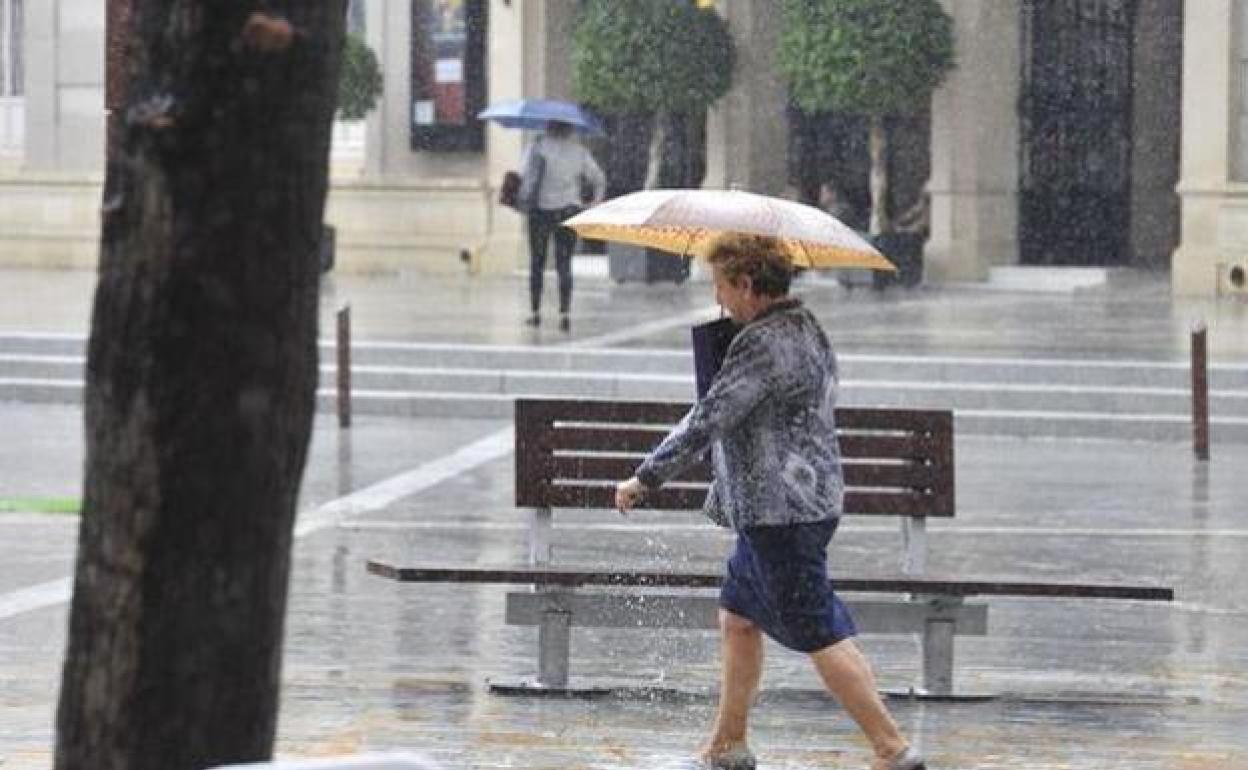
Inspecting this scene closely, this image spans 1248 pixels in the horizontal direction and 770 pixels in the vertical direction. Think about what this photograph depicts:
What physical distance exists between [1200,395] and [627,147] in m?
16.7

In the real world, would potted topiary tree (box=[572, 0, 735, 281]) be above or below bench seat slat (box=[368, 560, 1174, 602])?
above

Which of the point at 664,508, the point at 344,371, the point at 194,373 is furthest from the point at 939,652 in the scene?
the point at 344,371

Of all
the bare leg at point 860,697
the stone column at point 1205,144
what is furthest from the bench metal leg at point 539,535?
the stone column at point 1205,144

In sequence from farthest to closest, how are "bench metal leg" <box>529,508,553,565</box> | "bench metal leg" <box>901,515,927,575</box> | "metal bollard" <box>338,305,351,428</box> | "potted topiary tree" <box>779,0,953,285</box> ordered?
"potted topiary tree" <box>779,0,953,285</box>
"metal bollard" <box>338,305,351,428</box>
"bench metal leg" <box>529,508,553,565</box>
"bench metal leg" <box>901,515,927,575</box>

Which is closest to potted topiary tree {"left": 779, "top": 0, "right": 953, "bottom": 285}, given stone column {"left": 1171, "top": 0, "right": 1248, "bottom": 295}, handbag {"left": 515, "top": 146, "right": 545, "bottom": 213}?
stone column {"left": 1171, "top": 0, "right": 1248, "bottom": 295}

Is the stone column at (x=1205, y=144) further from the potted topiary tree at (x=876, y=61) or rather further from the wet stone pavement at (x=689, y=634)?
the wet stone pavement at (x=689, y=634)

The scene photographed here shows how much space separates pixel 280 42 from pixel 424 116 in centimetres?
3030

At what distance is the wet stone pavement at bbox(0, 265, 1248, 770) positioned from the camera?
9.65m

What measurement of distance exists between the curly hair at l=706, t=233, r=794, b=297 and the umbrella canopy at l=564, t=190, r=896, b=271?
166mm

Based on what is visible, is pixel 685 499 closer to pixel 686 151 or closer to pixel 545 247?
pixel 545 247

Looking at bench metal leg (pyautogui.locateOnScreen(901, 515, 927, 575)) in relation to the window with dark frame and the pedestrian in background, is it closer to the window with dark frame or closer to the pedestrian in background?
the pedestrian in background

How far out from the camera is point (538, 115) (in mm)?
28469

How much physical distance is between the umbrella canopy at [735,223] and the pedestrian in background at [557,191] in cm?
1532

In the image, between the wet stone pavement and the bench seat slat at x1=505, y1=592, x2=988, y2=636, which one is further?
the bench seat slat at x1=505, y1=592, x2=988, y2=636
